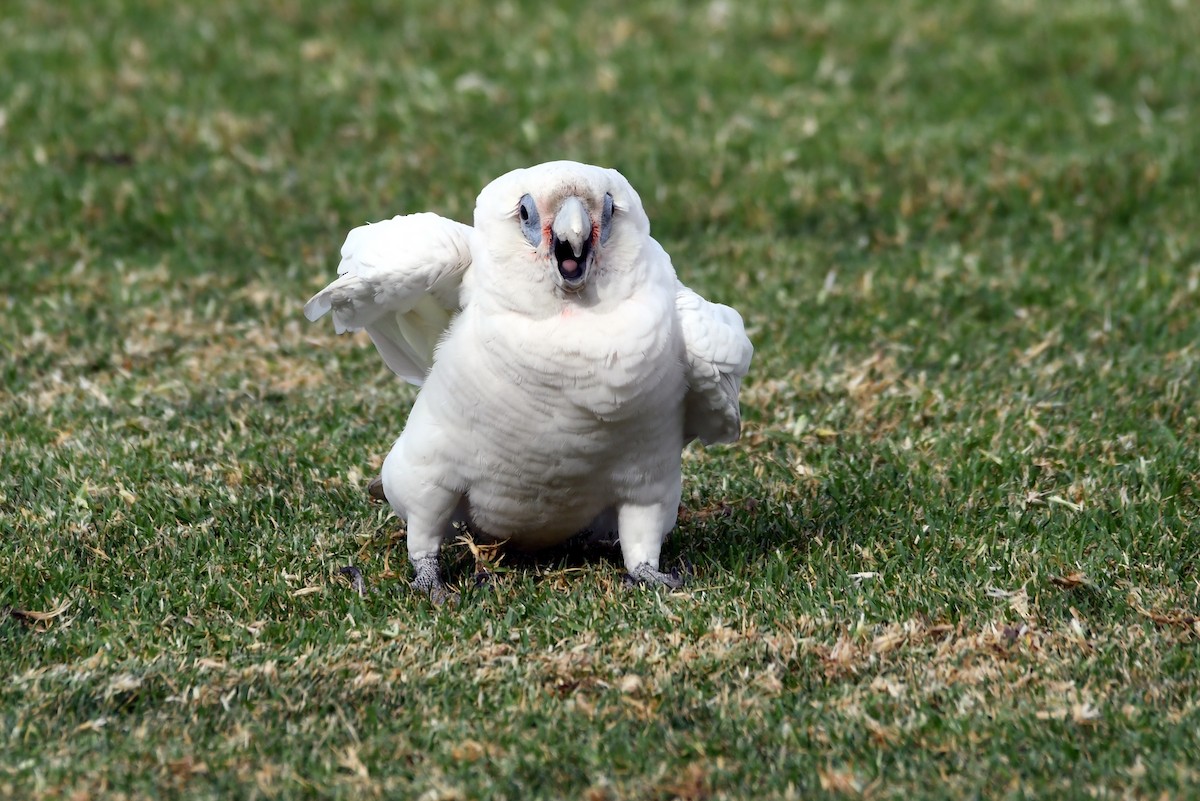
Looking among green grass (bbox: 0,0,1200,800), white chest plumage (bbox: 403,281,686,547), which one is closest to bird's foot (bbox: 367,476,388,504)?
green grass (bbox: 0,0,1200,800)

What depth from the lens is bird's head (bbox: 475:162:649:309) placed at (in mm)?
4031

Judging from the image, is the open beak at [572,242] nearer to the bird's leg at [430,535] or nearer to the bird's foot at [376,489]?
the bird's leg at [430,535]

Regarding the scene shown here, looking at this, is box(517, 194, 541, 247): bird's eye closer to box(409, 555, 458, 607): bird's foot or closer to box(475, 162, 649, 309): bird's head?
box(475, 162, 649, 309): bird's head

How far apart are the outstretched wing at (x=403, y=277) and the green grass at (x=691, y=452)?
2.61 ft

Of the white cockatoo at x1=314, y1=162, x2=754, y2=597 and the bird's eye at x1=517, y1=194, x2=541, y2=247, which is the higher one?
the bird's eye at x1=517, y1=194, x2=541, y2=247

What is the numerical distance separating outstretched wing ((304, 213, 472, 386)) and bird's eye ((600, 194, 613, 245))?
386mm

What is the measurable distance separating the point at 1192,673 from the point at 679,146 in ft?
16.0

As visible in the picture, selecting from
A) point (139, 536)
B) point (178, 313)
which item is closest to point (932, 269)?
point (178, 313)

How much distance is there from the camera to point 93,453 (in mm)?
5504

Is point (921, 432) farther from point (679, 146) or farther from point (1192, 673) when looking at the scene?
point (679, 146)

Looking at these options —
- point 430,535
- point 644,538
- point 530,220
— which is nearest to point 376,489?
point 430,535

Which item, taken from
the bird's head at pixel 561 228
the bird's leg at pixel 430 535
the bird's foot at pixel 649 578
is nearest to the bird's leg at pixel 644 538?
the bird's foot at pixel 649 578

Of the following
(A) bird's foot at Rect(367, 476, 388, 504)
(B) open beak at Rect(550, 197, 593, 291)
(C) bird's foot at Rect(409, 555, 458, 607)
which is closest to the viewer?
(B) open beak at Rect(550, 197, 593, 291)

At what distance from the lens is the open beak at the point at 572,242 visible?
3955 mm
